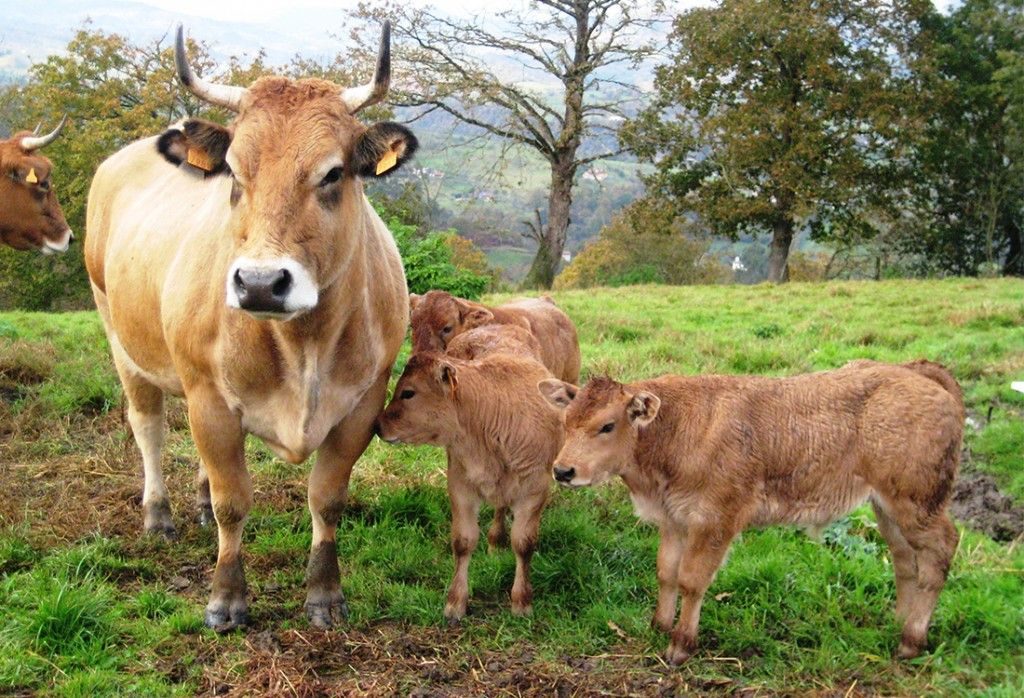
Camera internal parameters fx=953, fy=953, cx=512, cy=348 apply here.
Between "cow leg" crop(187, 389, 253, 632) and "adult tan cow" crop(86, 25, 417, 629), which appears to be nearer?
"adult tan cow" crop(86, 25, 417, 629)

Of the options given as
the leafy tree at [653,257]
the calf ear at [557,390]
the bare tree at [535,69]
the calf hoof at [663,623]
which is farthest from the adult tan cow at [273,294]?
the leafy tree at [653,257]

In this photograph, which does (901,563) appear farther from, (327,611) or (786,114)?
(786,114)

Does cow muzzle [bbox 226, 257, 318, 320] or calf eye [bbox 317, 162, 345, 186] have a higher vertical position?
→ calf eye [bbox 317, 162, 345, 186]

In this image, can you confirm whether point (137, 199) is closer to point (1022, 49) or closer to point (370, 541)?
point (370, 541)

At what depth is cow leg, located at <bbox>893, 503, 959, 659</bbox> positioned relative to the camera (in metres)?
5.17

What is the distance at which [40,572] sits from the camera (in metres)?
6.02

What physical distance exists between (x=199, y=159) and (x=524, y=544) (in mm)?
2969

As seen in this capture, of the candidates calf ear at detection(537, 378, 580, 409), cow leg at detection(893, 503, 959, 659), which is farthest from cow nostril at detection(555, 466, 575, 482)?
cow leg at detection(893, 503, 959, 659)

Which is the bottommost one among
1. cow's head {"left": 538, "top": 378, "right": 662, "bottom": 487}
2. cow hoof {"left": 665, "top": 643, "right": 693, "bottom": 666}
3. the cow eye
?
cow hoof {"left": 665, "top": 643, "right": 693, "bottom": 666}

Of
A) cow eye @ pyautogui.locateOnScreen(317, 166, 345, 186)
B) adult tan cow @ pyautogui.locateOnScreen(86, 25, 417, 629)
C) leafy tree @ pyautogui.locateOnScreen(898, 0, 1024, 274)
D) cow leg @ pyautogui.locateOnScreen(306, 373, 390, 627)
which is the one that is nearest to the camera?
adult tan cow @ pyautogui.locateOnScreen(86, 25, 417, 629)

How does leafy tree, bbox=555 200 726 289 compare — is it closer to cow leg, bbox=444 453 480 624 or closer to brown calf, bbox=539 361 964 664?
cow leg, bbox=444 453 480 624

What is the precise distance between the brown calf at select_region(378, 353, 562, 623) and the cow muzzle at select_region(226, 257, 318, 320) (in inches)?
70.4

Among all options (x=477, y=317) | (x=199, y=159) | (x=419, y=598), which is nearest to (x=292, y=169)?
(x=199, y=159)

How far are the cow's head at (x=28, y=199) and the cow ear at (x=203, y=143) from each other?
736 cm
